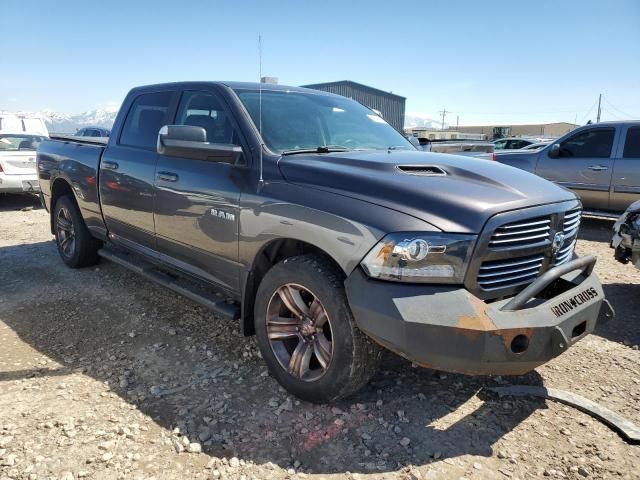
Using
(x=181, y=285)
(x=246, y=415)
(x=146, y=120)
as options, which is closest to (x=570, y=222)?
(x=246, y=415)

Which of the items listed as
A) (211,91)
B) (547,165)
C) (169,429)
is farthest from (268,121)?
(547,165)

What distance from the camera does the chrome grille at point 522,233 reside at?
2390 mm

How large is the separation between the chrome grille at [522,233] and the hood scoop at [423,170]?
543mm

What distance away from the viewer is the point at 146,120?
4.29 metres

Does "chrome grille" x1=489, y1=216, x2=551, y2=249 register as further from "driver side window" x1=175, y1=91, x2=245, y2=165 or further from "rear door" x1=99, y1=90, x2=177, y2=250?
"rear door" x1=99, y1=90, x2=177, y2=250

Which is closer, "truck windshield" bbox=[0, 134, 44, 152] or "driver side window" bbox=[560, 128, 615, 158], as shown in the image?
"driver side window" bbox=[560, 128, 615, 158]

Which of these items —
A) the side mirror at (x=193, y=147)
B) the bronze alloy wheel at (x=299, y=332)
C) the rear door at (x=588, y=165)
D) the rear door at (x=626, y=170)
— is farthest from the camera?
the rear door at (x=588, y=165)

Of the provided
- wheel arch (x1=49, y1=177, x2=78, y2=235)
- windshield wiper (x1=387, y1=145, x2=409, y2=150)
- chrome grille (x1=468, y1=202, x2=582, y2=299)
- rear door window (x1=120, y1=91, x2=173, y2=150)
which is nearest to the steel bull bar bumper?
chrome grille (x1=468, y1=202, x2=582, y2=299)

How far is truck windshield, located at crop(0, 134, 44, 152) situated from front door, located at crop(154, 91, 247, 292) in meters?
8.02

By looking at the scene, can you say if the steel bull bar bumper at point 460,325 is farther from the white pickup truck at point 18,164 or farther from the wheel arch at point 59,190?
the white pickup truck at point 18,164

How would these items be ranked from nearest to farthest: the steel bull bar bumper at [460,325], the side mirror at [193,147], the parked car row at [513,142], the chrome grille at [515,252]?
the steel bull bar bumper at [460,325] → the chrome grille at [515,252] → the side mirror at [193,147] → the parked car row at [513,142]

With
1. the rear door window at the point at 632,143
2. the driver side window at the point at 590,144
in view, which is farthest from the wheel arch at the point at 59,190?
the rear door window at the point at 632,143

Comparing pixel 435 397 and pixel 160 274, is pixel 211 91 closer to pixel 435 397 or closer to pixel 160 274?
pixel 160 274

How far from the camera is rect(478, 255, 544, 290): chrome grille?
239 cm
